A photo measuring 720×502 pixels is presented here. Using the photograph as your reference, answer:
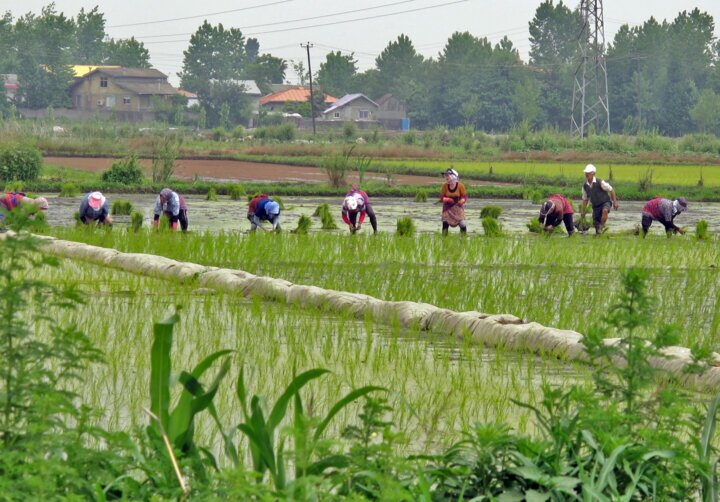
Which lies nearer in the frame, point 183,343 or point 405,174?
point 183,343

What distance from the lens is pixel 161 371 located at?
3.75m

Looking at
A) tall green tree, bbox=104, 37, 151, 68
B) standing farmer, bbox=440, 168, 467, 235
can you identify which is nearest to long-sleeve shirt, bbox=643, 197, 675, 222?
standing farmer, bbox=440, 168, 467, 235

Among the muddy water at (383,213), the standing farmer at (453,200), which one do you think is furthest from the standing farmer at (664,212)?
the standing farmer at (453,200)

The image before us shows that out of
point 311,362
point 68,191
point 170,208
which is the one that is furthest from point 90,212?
point 68,191

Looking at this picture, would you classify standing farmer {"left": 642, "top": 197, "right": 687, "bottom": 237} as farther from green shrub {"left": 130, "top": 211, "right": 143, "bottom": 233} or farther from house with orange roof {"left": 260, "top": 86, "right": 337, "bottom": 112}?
house with orange roof {"left": 260, "top": 86, "right": 337, "bottom": 112}

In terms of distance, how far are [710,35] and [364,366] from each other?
96.1 metres

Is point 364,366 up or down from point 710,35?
down

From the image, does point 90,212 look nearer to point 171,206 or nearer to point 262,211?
point 171,206

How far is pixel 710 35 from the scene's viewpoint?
97875 millimetres

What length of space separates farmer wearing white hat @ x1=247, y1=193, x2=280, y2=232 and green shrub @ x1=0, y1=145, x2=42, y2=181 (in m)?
12.6

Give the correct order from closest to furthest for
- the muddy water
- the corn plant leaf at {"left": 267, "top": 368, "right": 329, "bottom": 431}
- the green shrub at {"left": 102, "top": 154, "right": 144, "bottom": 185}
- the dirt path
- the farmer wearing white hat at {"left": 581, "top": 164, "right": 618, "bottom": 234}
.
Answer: the corn plant leaf at {"left": 267, "top": 368, "right": 329, "bottom": 431}
the farmer wearing white hat at {"left": 581, "top": 164, "right": 618, "bottom": 234}
the muddy water
the green shrub at {"left": 102, "top": 154, "right": 144, "bottom": 185}
the dirt path

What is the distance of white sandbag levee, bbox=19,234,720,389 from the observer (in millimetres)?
7470

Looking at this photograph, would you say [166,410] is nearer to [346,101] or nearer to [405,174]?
[405,174]

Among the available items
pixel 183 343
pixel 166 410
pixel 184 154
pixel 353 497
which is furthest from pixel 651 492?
pixel 184 154
